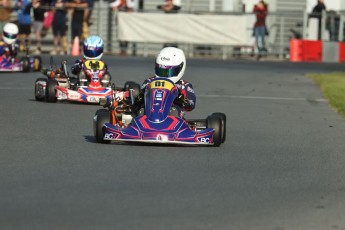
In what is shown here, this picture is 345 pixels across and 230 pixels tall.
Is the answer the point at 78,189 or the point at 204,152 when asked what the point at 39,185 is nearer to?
the point at 78,189

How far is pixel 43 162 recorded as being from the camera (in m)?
9.54

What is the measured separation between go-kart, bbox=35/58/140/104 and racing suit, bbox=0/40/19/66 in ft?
20.1

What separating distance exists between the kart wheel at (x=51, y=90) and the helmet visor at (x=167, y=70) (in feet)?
14.7

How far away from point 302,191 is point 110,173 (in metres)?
1.55

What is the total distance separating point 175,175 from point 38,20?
22500 mm

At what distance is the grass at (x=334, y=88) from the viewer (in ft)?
55.0

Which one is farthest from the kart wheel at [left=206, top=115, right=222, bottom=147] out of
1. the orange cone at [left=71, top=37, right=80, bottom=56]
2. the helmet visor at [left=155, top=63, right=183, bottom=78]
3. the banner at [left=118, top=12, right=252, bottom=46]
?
the banner at [left=118, top=12, right=252, bottom=46]

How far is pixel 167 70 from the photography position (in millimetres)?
11727

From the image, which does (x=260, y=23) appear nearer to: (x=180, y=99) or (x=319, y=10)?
(x=319, y=10)

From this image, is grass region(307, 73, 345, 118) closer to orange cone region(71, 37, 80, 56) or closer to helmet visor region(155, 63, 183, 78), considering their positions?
helmet visor region(155, 63, 183, 78)

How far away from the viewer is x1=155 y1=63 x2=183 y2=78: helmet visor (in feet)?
38.5

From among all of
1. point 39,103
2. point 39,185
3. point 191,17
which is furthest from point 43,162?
point 191,17

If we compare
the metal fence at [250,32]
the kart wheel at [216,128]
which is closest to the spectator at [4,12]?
the metal fence at [250,32]

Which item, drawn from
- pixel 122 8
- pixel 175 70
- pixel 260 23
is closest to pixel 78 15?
pixel 122 8
